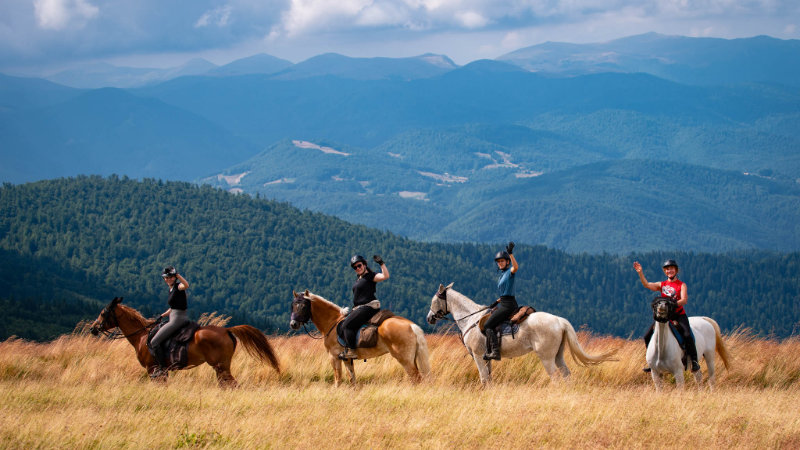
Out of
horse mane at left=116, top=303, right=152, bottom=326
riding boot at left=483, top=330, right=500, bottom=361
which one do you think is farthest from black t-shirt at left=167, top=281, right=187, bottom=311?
riding boot at left=483, top=330, right=500, bottom=361

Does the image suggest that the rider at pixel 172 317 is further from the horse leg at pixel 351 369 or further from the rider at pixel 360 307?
the horse leg at pixel 351 369

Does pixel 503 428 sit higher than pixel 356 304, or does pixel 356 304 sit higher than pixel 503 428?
pixel 356 304

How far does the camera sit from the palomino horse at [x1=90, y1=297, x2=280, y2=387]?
17.3m

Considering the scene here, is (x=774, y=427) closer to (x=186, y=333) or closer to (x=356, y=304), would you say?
(x=356, y=304)

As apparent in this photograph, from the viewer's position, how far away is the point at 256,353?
19328 mm

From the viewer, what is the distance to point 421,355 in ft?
56.6

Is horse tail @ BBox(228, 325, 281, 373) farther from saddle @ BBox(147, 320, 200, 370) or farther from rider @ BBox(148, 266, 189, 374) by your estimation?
rider @ BBox(148, 266, 189, 374)

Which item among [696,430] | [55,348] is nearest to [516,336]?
[696,430]

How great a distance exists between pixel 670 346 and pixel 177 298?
1039cm

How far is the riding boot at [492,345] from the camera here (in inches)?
673

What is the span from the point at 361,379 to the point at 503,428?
22.3 feet

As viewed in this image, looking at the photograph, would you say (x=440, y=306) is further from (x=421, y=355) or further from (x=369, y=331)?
(x=369, y=331)

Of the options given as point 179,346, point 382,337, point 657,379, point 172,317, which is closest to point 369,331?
point 382,337

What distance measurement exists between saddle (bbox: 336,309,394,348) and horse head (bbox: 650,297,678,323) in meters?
5.63
